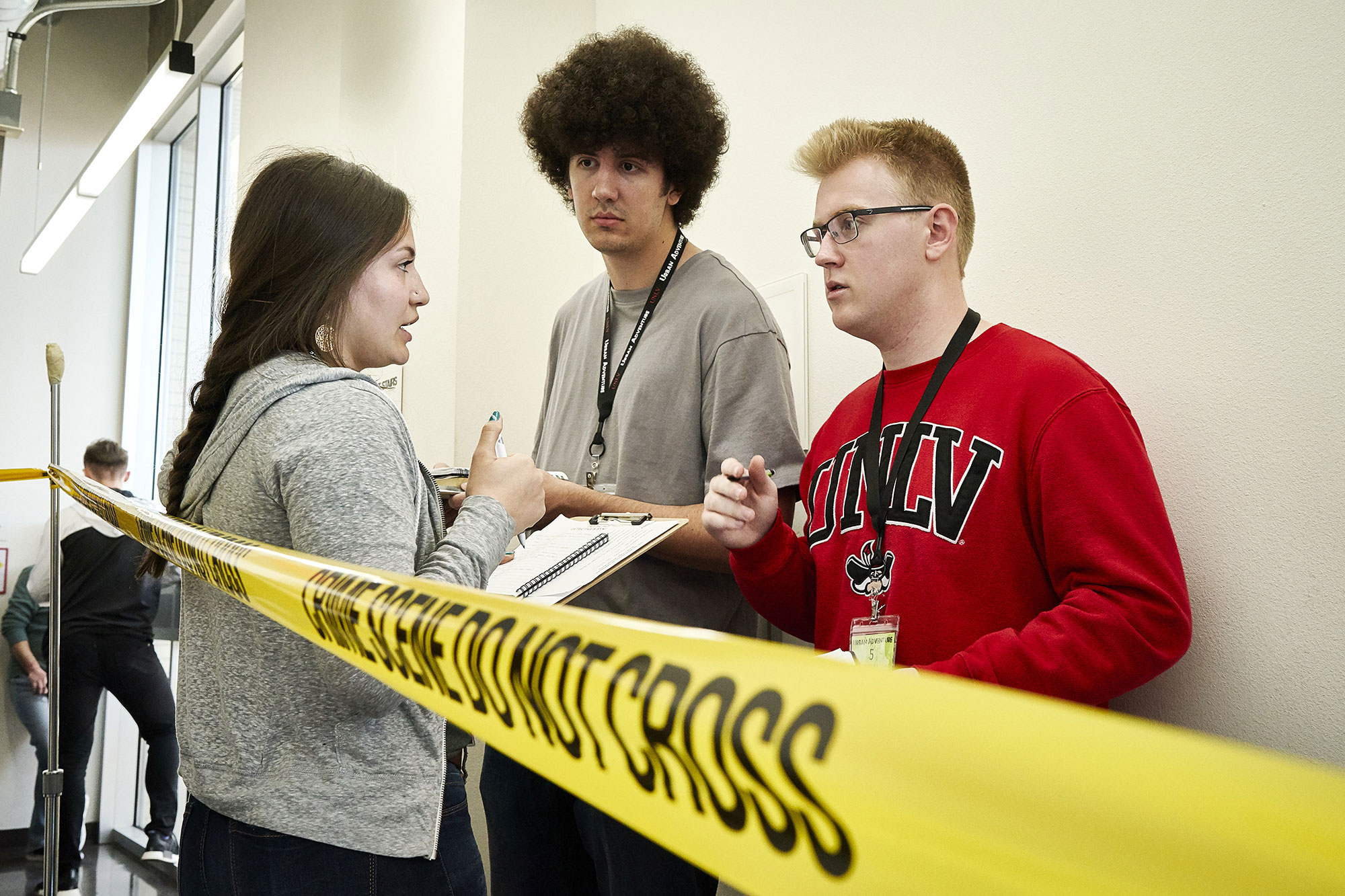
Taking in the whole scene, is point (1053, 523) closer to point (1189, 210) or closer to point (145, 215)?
point (1189, 210)

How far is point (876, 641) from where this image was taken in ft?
4.24

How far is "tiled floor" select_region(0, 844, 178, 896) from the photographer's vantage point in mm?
3543

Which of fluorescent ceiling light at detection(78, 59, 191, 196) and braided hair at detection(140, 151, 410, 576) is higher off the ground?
fluorescent ceiling light at detection(78, 59, 191, 196)

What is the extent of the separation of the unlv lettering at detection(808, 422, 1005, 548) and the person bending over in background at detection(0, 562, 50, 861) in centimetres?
324

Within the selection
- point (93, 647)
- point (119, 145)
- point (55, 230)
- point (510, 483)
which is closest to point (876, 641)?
point (510, 483)

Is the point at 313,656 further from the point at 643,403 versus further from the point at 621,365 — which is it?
the point at 621,365

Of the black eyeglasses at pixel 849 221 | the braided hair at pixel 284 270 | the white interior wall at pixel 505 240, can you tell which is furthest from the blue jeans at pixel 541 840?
the white interior wall at pixel 505 240

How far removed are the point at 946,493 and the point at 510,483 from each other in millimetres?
635

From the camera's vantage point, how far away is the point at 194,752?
1.11m

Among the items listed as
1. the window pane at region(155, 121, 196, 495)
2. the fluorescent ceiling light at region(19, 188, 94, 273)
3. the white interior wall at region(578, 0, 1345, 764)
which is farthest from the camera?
the window pane at region(155, 121, 196, 495)

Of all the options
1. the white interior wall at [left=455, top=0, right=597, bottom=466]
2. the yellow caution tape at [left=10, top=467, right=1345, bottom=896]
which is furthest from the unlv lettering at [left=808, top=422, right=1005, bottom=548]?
the white interior wall at [left=455, top=0, right=597, bottom=466]

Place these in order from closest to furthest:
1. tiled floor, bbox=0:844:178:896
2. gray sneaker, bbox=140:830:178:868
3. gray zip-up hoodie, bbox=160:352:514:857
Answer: gray zip-up hoodie, bbox=160:352:514:857 < tiled floor, bbox=0:844:178:896 < gray sneaker, bbox=140:830:178:868

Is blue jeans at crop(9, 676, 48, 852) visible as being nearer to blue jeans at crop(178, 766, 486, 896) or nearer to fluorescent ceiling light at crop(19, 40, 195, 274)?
fluorescent ceiling light at crop(19, 40, 195, 274)

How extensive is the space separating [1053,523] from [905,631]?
10.5 inches
